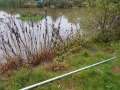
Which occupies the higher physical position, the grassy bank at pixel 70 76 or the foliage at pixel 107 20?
the foliage at pixel 107 20

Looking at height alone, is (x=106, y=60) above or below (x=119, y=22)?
below

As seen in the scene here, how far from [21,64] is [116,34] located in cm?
312

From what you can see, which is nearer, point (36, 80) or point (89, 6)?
point (36, 80)

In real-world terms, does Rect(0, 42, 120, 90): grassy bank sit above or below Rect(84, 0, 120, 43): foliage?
below

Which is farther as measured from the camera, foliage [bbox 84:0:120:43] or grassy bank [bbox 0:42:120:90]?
foliage [bbox 84:0:120:43]

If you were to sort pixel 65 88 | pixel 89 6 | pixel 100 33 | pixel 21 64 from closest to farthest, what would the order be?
pixel 65 88
pixel 21 64
pixel 100 33
pixel 89 6

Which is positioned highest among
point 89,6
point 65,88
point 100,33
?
point 89,6

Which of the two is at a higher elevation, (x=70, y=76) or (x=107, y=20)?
(x=107, y=20)

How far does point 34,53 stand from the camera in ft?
12.4

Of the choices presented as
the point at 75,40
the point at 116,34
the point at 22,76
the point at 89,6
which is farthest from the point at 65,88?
the point at 89,6

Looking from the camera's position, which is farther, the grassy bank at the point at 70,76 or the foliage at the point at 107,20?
the foliage at the point at 107,20

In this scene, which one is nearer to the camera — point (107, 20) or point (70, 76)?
point (70, 76)

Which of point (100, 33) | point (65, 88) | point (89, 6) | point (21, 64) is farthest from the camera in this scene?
point (89, 6)

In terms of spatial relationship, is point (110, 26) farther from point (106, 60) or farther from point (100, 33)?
point (106, 60)
